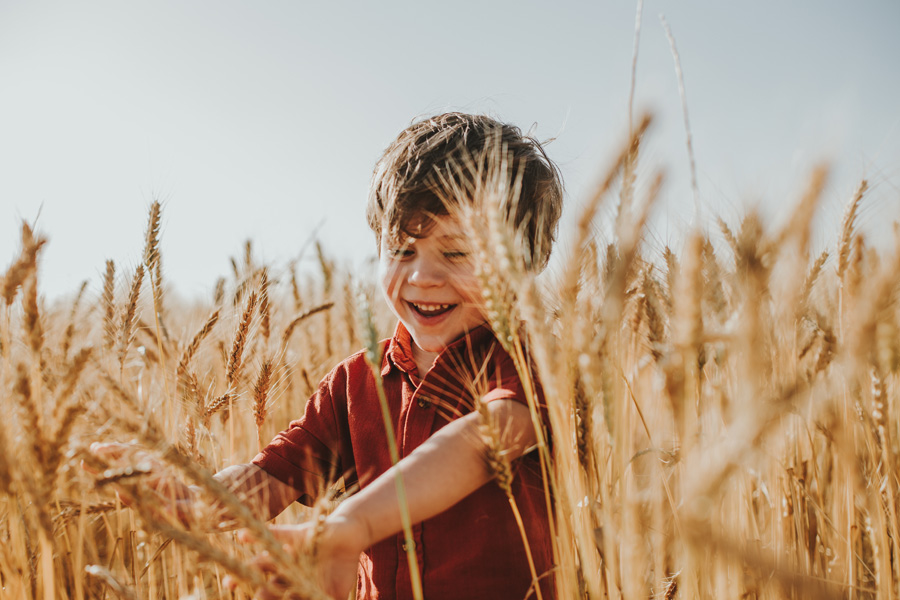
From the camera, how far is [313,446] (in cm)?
132

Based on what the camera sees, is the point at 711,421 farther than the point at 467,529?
No

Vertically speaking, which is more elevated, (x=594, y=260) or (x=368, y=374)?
(x=594, y=260)

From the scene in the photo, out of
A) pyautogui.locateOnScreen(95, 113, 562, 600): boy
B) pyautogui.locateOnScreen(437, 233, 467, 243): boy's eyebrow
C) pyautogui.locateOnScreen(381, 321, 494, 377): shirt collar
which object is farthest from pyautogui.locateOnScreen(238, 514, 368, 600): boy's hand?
pyautogui.locateOnScreen(437, 233, 467, 243): boy's eyebrow

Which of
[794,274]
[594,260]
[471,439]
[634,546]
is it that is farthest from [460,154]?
[634,546]

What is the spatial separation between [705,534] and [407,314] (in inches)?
37.5

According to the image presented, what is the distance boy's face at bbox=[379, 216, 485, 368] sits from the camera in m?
1.14

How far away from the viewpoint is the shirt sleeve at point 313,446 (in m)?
1.23

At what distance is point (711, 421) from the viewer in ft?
3.05

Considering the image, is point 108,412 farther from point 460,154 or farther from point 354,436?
point 460,154

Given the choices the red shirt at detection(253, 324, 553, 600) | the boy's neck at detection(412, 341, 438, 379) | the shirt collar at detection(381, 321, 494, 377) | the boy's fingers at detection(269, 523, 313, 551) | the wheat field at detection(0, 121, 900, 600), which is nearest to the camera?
the wheat field at detection(0, 121, 900, 600)

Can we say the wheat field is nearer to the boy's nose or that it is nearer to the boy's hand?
the boy's hand

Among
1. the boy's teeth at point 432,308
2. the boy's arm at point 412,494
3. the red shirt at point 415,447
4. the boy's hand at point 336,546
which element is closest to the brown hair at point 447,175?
the boy's teeth at point 432,308

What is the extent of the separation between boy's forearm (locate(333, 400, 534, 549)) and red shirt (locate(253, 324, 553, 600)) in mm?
127

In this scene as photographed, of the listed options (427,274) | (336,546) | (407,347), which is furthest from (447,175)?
(336,546)
